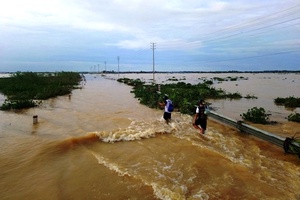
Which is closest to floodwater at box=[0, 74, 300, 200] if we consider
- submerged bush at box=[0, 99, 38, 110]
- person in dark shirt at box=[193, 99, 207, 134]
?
person in dark shirt at box=[193, 99, 207, 134]

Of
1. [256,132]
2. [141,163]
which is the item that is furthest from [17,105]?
[256,132]

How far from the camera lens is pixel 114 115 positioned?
16.2m

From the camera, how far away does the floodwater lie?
6078 mm

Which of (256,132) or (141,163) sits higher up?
(256,132)

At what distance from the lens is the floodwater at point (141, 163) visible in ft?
19.9

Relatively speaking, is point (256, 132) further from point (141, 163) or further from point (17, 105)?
point (17, 105)

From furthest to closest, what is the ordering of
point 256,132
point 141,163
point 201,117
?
point 201,117 → point 256,132 → point 141,163

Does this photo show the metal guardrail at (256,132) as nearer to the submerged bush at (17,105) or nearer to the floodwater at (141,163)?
the floodwater at (141,163)

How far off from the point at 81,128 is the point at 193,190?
26.2 ft

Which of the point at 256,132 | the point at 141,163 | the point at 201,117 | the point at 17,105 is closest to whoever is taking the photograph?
the point at 141,163

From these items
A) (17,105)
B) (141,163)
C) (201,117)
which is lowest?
(141,163)

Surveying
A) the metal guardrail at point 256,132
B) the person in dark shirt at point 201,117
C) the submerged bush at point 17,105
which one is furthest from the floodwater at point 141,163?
the submerged bush at point 17,105

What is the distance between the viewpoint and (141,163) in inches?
314

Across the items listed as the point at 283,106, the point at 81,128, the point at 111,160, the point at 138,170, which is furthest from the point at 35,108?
the point at 283,106
